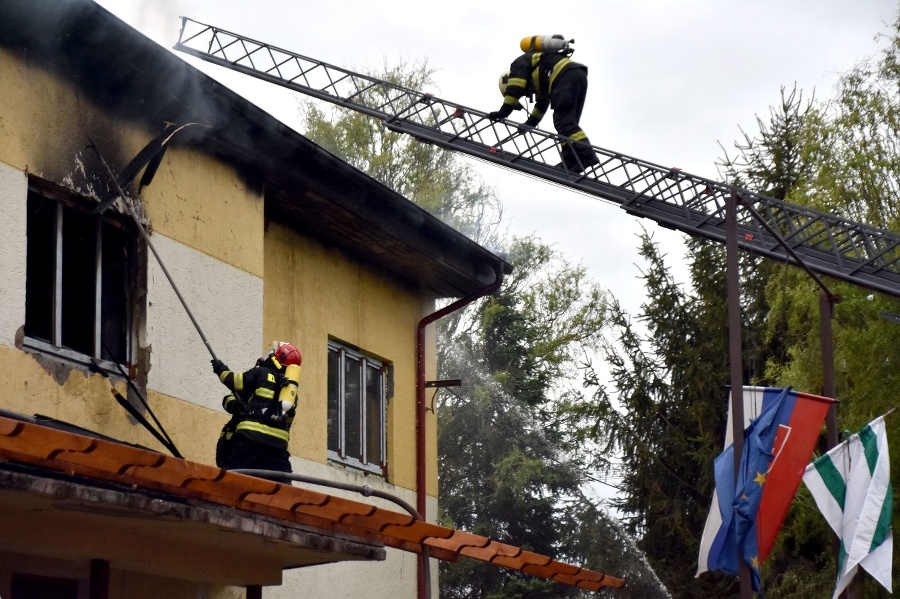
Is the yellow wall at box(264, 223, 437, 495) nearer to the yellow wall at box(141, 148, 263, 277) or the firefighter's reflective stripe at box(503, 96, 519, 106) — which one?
the yellow wall at box(141, 148, 263, 277)

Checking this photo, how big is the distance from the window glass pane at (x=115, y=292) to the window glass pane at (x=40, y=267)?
18.9 inches

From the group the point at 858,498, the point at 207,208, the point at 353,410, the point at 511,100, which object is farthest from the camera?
the point at 511,100

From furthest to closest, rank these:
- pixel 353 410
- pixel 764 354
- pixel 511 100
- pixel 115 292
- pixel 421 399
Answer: pixel 764 354 → pixel 421 399 → pixel 511 100 → pixel 353 410 → pixel 115 292

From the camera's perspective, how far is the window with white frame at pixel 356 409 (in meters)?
11.5

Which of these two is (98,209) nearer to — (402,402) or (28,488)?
(28,488)

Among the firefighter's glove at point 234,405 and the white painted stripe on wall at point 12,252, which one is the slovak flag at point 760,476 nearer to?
the firefighter's glove at point 234,405

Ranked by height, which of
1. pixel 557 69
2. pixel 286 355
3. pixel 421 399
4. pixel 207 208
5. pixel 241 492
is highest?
pixel 557 69

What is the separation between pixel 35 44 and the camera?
7641 millimetres

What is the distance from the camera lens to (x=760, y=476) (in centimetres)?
966

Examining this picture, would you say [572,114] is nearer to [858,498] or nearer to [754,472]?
[754,472]

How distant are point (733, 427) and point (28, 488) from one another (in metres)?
5.83

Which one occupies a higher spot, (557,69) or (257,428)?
(557,69)

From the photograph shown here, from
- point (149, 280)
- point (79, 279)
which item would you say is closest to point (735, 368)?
point (149, 280)

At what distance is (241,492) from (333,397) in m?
5.18
